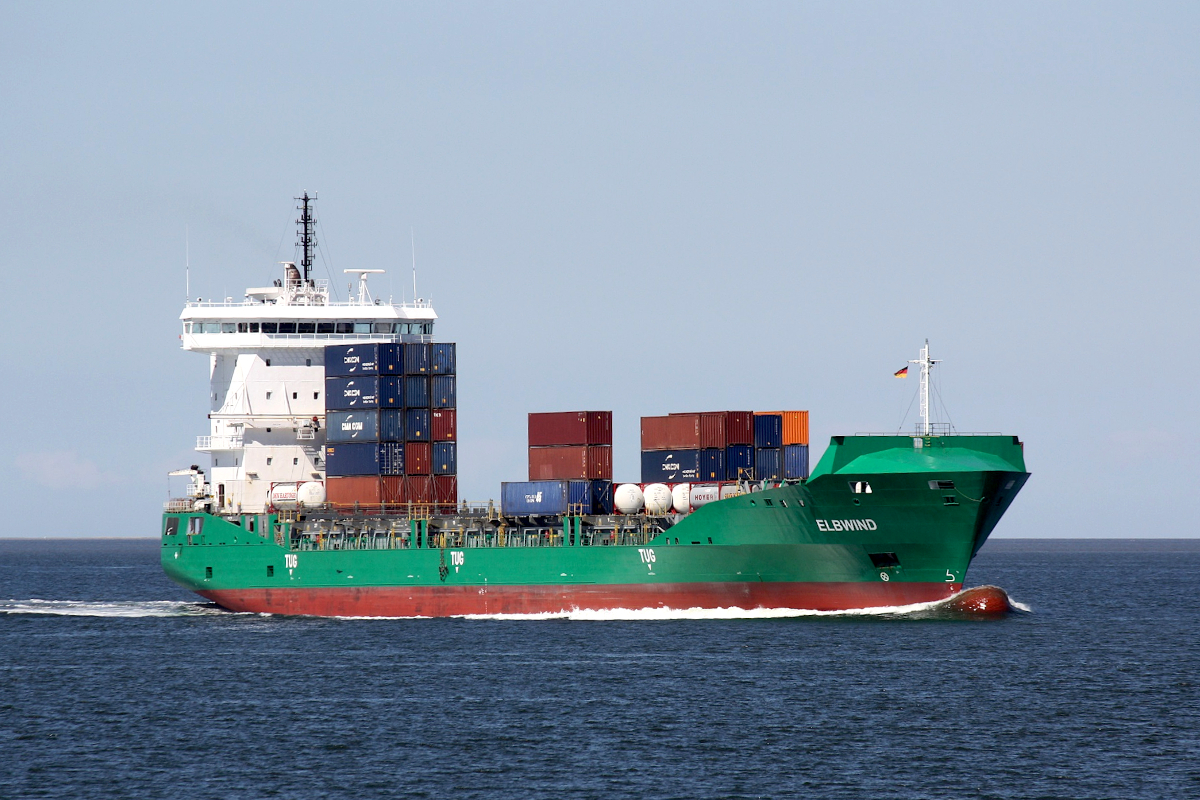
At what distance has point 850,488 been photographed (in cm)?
4509

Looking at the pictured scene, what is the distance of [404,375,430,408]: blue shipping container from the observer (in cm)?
5538

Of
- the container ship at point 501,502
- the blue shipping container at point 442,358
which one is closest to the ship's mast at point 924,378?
the container ship at point 501,502

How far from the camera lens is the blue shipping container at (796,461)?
52.0 meters

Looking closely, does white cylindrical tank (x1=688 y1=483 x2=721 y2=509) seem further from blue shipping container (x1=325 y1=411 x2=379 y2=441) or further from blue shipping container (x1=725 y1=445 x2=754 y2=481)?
blue shipping container (x1=325 y1=411 x2=379 y2=441)

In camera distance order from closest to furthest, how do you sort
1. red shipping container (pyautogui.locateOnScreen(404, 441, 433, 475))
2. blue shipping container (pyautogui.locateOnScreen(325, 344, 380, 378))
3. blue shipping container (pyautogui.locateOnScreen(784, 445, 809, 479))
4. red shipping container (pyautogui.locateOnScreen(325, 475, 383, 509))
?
1. blue shipping container (pyautogui.locateOnScreen(784, 445, 809, 479))
2. red shipping container (pyautogui.locateOnScreen(325, 475, 383, 509))
3. blue shipping container (pyautogui.locateOnScreen(325, 344, 380, 378))
4. red shipping container (pyautogui.locateOnScreen(404, 441, 433, 475))

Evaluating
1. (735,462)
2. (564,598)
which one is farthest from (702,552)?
(564,598)

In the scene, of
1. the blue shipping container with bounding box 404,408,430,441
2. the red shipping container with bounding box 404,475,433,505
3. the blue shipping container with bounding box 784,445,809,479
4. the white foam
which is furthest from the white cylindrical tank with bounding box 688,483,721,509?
the white foam

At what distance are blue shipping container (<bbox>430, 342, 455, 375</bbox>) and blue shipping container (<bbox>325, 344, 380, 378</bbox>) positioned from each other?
87.0 inches

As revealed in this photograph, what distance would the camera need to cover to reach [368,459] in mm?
54969

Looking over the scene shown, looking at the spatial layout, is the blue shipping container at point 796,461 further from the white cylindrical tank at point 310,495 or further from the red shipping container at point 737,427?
the white cylindrical tank at point 310,495

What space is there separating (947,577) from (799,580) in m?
4.75

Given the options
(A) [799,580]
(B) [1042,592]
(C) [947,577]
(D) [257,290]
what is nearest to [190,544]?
(D) [257,290]

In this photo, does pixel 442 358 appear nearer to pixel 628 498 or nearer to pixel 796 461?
pixel 628 498

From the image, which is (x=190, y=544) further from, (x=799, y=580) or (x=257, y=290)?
(x=799, y=580)
